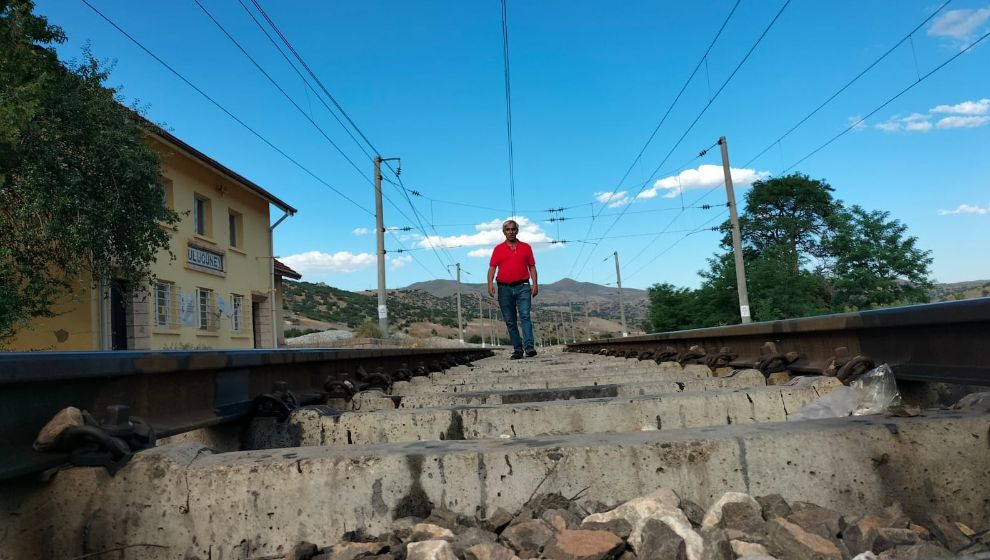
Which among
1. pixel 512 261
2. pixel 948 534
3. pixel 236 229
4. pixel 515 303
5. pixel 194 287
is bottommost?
pixel 948 534

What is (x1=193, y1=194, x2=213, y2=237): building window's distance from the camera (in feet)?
75.3

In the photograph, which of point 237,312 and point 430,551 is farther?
point 237,312

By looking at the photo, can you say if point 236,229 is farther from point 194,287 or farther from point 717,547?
point 717,547

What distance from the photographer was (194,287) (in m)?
21.9

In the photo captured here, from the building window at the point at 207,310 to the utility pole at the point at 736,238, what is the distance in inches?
777

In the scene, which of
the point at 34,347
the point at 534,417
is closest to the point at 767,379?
the point at 534,417

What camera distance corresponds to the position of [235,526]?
162 cm

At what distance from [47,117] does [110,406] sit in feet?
51.2

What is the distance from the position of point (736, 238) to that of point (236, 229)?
20566mm

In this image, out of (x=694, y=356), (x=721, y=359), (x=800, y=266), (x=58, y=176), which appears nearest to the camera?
(x=721, y=359)

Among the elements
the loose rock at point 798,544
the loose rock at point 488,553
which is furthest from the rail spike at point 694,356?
the loose rock at point 488,553

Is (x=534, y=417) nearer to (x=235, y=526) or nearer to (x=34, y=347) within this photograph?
(x=235, y=526)

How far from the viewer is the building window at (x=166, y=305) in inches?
785

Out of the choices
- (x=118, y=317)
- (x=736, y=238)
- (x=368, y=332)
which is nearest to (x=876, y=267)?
(x=736, y=238)
